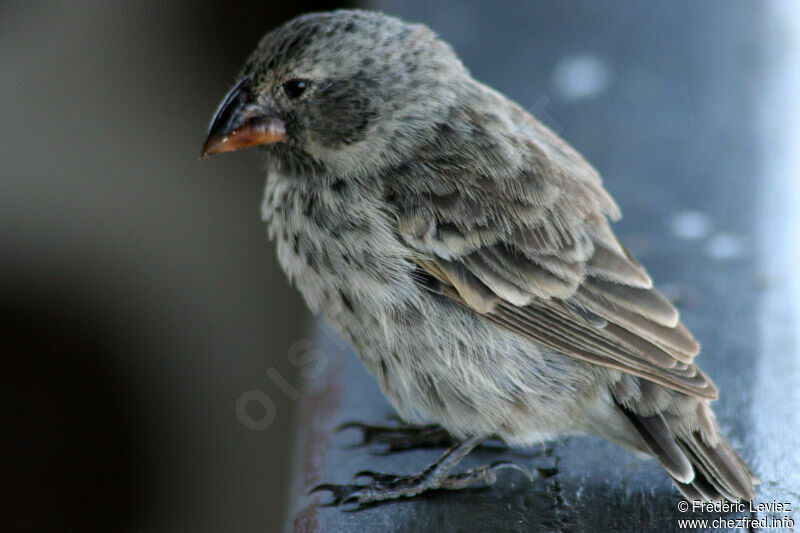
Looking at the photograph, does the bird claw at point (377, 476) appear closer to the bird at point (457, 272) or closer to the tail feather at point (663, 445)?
the bird at point (457, 272)

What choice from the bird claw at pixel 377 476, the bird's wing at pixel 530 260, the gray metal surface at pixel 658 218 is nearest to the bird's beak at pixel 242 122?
the bird's wing at pixel 530 260

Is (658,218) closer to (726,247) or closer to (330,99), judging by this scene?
(726,247)

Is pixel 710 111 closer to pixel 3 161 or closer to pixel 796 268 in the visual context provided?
pixel 796 268

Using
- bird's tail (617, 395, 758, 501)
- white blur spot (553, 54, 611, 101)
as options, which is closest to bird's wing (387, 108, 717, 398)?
bird's tail (617, 395, 758, 501)

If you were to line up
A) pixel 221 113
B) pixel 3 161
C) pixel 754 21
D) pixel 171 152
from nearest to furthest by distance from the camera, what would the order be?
pixel 221 113, pixel 754 21, pixel 3 161, pixel 171 152

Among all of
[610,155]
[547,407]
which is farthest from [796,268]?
[547,407]

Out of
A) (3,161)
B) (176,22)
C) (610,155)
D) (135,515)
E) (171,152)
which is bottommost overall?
(135,515)

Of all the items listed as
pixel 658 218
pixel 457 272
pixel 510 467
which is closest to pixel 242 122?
pixel 457 272

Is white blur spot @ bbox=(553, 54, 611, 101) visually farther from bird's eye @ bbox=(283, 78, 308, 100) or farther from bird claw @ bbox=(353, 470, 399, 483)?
bird claw @ bbox=(353, 470, 399, 483)
